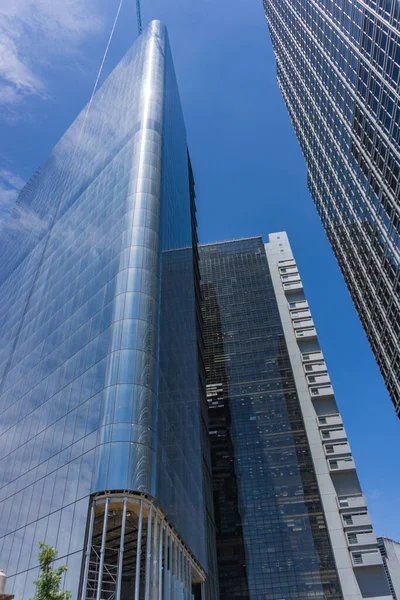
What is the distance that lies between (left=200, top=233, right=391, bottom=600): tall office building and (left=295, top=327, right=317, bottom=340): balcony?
0.50ft

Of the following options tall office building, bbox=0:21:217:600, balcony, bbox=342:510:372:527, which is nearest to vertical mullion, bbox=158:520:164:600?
tall office building, bbox=0:21:217:600

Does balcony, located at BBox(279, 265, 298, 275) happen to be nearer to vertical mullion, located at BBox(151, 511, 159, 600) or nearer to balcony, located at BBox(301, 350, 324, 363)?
balcony, located at BBox(301, 350, 324, 363)

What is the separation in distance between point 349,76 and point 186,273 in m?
32.3

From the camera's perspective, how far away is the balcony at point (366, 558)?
4878 centimetres

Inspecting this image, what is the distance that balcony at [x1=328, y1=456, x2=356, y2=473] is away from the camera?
184 feet

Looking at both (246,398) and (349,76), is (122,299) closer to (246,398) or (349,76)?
(246,398)

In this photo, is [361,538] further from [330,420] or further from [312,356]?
[312,356]

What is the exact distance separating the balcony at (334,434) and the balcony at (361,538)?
11.1 metres

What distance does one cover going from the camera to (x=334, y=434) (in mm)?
59531

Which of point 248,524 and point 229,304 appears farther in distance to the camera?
point 229,304

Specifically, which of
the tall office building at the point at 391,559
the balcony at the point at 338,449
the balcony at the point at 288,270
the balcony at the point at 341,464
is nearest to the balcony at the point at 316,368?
the balcony at the point at 338,449

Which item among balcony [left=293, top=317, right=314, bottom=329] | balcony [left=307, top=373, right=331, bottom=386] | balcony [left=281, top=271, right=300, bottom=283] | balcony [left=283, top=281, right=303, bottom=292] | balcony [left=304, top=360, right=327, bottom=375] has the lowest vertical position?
balcony [left=307, top=373, right=331, bottom=386]

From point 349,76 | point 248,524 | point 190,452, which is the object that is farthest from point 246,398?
point 349,76

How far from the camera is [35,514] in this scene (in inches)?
1067
